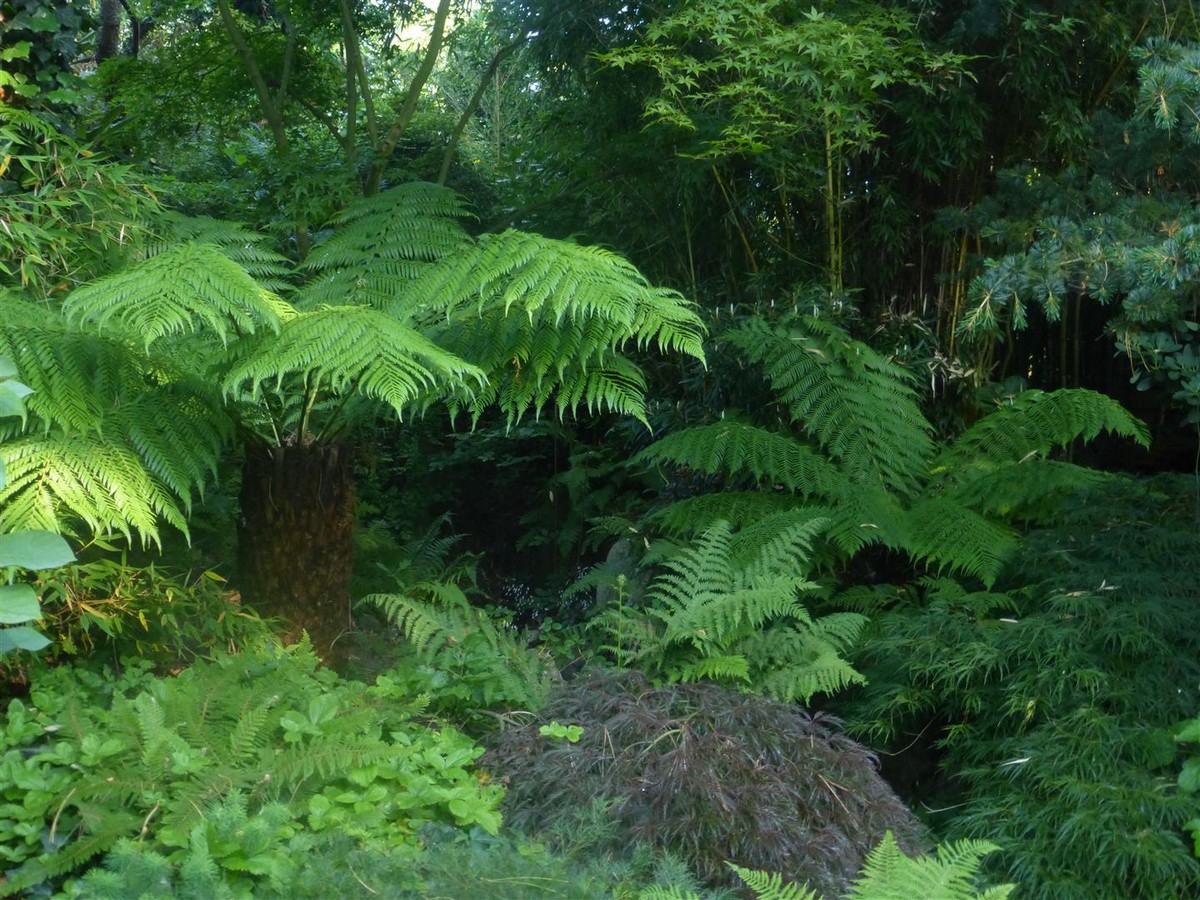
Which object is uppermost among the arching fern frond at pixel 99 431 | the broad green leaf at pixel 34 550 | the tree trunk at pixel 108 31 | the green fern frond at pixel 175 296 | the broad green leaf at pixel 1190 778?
the tree trunk at pixel 108 31

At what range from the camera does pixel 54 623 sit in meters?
2.60

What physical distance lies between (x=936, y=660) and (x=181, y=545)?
93.6 inches

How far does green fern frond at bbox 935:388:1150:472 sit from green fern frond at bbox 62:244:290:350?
8.09ft

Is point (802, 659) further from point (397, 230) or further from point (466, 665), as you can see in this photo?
point (397, 230)

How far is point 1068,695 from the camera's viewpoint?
2.59 m

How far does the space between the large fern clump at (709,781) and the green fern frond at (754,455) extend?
117 centimetres

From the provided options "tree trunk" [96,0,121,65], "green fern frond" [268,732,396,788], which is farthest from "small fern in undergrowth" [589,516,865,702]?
"tree trunk" [96,0,121,65]

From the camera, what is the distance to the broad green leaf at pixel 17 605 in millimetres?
934

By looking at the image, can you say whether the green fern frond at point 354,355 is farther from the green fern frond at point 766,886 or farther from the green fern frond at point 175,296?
the green fern frond at point 766,886

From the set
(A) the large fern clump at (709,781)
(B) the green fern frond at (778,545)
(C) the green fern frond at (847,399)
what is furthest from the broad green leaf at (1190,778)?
(C) the green fern frond at (847,399)

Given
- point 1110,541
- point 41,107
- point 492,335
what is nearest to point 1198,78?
point 1110,541

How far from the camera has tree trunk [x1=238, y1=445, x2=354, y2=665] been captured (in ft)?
9.61

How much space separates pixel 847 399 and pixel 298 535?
195 cm

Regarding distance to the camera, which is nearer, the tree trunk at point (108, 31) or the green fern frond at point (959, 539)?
the green fern frond at point (959, 539)
